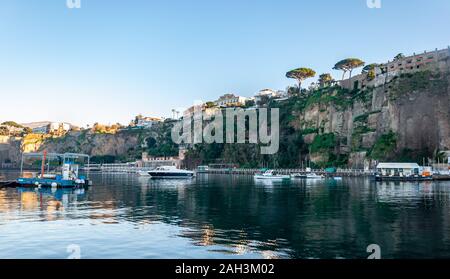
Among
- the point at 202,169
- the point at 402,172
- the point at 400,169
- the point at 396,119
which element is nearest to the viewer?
the point at 402,172

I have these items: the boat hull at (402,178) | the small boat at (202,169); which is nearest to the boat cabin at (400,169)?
the boat hull at (402,178)

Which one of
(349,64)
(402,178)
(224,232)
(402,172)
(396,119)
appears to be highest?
(349,64)

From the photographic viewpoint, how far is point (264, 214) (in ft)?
103

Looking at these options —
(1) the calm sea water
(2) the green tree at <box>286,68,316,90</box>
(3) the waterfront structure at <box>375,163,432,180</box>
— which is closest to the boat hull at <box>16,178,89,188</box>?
(1) the calm sea water

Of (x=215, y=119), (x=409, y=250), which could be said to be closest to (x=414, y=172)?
(x=409, y=250)

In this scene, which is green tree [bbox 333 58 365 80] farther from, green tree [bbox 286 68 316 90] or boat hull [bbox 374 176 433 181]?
boat hull [bbox 374 176 433 181]

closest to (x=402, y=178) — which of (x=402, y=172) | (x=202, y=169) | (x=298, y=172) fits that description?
(x=402, y=172)

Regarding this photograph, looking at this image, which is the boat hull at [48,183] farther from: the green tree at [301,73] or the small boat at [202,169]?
the green tree at [301,73]

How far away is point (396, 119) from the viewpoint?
108 metres

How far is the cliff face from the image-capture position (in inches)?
4040

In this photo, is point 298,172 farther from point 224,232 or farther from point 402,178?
point 224,232

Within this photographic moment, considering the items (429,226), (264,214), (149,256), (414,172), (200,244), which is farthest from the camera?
(414,172)
